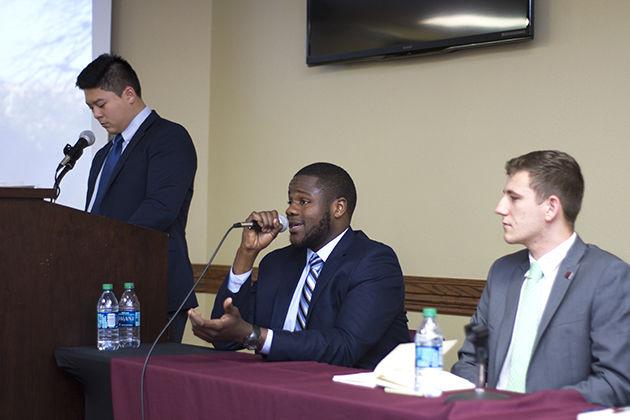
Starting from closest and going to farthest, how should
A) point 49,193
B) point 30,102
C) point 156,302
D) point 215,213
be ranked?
point 49,193 < point 156,302 < point 30,102 < point 215,213

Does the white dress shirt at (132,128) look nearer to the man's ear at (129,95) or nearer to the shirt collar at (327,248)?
the man's ear at (129,95)

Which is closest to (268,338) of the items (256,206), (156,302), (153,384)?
(153,384)

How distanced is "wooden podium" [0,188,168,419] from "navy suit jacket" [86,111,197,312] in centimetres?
26

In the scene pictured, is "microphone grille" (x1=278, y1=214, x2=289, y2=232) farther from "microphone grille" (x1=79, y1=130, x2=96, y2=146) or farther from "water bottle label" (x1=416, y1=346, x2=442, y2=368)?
"water bottle label" (x1=416, y1=346, x2=442, y2=368)

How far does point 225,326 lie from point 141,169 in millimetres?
1216

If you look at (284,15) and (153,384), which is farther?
(284,15)

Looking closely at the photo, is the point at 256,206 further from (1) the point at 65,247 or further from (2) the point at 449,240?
(1) the point at 65,247

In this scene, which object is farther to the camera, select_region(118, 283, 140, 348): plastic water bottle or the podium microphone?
the podium microphone

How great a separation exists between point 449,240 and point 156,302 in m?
1.80

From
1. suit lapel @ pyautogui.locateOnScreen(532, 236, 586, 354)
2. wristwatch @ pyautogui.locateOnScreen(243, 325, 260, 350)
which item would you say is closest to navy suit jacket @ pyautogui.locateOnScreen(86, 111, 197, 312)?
wristwatch @ pyautogui.locateOnScreen(243, 325, 260, 350)

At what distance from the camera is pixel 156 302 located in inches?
142

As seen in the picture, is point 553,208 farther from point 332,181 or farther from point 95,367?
point 95,367

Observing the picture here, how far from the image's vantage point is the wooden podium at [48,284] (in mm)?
3205

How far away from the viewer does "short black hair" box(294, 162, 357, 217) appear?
356 cm
